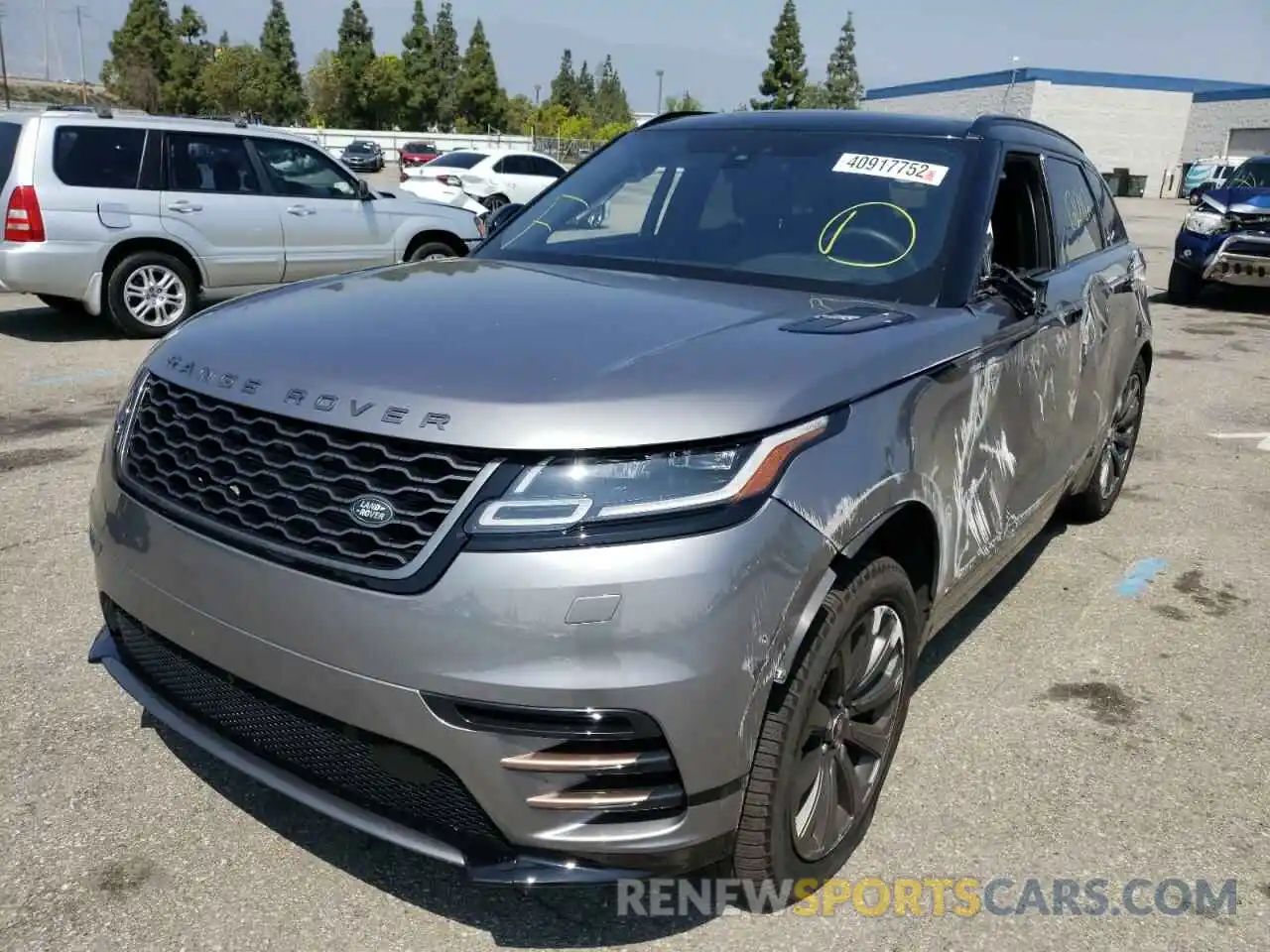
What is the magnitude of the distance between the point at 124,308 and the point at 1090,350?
299 inches

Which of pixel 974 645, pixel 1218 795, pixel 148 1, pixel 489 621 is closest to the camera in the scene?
pixel 489 621

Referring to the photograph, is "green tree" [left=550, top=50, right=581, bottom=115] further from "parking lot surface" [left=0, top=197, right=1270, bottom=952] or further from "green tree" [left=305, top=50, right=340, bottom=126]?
"parking lot surface" [left=0, top=197, right=1270, bottom=952]

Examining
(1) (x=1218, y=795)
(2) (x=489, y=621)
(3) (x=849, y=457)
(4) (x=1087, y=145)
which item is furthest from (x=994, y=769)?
(4) (x=1087, y=145)

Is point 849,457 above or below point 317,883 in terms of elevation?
above

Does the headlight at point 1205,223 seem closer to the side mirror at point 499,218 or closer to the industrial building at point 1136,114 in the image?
the side mirror at point 499,218

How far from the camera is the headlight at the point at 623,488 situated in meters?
1.95

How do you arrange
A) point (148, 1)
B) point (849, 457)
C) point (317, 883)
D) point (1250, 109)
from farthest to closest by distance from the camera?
point (148, 1)
point (1250, 109)
point (317, 883)
point (849, 457)

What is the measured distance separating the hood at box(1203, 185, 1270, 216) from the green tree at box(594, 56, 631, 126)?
75984mm

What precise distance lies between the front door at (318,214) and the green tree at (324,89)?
2891 inches

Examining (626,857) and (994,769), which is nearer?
(626,857)

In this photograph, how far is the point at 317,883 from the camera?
2.46 m

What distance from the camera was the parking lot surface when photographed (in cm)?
237

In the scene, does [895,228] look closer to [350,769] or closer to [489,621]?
[489,621]

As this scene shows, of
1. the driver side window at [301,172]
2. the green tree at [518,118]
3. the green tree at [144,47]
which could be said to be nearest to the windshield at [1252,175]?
the driver side window at [301,172]
